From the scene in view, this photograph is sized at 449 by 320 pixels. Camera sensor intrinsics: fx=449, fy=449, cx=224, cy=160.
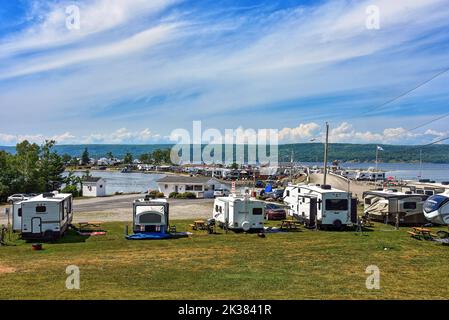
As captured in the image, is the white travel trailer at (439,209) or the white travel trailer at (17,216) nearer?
the white travel trailer at (17,216)

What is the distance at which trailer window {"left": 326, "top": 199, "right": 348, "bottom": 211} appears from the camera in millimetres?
28734

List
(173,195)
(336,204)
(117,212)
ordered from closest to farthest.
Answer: (336,204), (117,212), (173,195)

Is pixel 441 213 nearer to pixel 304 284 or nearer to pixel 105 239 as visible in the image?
pixel 304 284

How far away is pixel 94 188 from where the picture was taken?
200 ft

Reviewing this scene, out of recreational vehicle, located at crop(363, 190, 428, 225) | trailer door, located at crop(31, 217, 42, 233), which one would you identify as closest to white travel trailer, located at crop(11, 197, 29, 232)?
trailer door, located at crop(31, 217, 42, 233)

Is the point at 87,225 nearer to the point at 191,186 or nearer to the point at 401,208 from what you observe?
the point at 401,208

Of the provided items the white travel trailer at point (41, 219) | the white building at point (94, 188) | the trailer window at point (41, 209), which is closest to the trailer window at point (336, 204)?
the white travel trailer at point (41, 219)

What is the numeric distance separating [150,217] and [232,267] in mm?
9762

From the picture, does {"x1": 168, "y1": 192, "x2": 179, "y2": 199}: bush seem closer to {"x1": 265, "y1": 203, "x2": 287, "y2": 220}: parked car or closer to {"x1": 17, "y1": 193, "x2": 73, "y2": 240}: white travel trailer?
{"x1": 265, "y1": 203, "x2": 287, "y2": 220}: parked car

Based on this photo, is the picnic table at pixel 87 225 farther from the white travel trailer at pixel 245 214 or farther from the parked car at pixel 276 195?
the parked car at pixel 276 195

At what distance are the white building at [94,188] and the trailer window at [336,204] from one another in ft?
132

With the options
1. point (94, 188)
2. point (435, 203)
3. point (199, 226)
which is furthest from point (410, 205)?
point (94, 188)

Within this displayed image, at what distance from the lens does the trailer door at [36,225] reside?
24.2 meters

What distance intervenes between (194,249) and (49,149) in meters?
49.4
